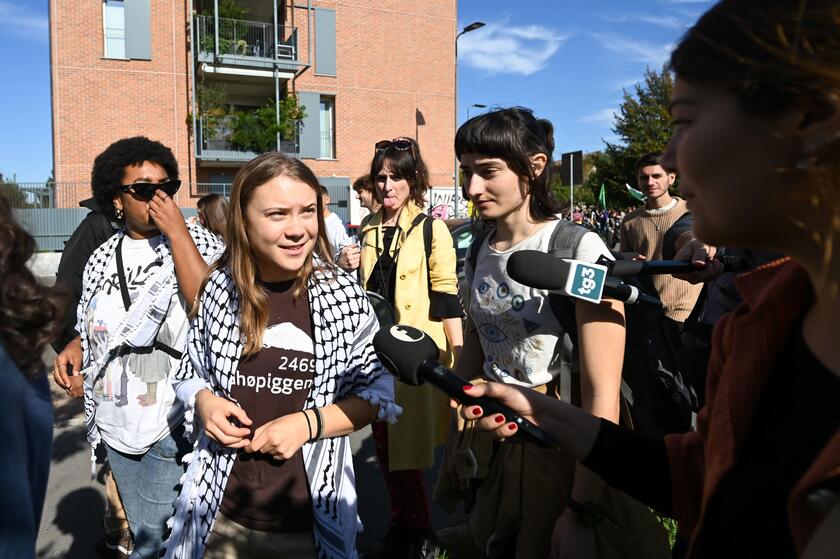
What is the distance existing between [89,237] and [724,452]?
3.77 m

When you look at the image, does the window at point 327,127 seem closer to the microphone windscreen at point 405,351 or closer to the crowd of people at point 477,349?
the crowd of people at point 477,349

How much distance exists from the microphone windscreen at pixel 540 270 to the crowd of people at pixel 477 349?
171 millimetres

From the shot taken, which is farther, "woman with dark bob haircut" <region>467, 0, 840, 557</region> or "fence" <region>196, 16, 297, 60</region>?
"fence" <region>196, 16, 297, 60</region>

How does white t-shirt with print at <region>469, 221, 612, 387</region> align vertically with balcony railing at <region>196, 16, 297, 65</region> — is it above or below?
below

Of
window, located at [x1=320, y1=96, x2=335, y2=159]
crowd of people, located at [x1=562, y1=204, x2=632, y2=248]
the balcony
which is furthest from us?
window, located at [x1=320, y1=96, x2=335, y2=159]

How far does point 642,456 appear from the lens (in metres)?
1.49

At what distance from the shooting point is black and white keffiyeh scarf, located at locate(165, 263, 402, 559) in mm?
2166

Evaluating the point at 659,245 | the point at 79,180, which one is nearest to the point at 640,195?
the point at 659,245

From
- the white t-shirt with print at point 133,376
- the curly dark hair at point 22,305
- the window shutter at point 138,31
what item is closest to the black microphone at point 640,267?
the curly dark hair at point 22,305

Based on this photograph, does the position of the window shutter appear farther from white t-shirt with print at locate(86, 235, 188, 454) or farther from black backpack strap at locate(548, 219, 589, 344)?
black backpack strap at locate(548, 219, 589, 344)

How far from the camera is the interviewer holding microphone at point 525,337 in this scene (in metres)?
1.96

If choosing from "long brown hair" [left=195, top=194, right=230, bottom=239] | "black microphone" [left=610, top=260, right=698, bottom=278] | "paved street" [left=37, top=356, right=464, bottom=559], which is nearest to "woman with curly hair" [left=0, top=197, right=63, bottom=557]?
"black microphone" [left=610, top=260, right=698, bottom=278]

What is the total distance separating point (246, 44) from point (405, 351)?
23453 mm

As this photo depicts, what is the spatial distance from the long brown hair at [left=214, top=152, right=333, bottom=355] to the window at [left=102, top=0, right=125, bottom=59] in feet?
74.8
